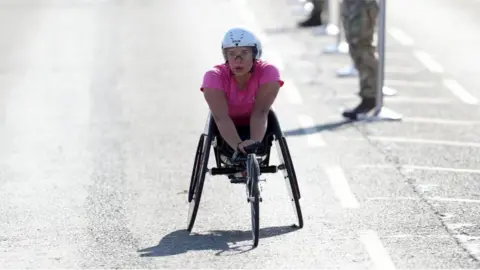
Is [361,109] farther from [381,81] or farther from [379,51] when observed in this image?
[379,51]

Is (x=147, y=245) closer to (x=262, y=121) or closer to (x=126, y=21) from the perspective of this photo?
(x=262, y=121)

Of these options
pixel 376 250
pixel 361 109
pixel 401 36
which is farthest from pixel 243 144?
pixel 401 36

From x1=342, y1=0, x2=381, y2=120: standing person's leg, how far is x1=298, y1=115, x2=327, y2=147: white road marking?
0.47m

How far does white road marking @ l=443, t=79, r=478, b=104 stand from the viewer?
661 inches

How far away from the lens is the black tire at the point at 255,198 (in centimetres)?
924

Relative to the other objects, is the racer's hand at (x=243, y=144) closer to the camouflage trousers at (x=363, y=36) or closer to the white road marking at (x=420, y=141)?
the white road marking at (x=420, y=141)

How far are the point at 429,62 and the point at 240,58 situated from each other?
10.6m

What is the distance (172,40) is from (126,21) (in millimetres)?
2802

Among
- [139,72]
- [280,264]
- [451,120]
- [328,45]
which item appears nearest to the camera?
[280,264]

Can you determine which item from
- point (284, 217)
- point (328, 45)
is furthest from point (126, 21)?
point (284, 217)

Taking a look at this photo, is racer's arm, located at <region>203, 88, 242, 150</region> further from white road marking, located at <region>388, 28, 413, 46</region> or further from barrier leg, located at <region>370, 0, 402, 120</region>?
white road marking, located at <region>388, 28, 413, 46</region>

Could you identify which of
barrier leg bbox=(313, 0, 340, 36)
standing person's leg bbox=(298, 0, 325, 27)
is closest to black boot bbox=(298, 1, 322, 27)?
standing person's leg bbox=(298, 0, 325, 27)

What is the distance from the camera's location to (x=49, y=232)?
1010 cm

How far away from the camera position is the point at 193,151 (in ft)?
44.3
